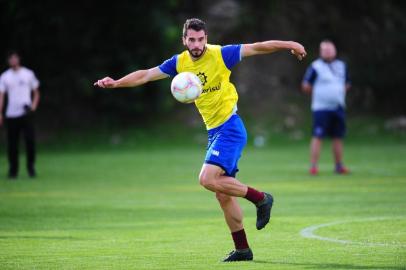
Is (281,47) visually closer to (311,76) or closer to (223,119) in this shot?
(223,119)

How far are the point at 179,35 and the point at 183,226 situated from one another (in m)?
18.5

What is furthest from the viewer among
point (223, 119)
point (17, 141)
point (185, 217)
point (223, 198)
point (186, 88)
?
point (17, 141)

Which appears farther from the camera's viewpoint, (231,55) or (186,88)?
(231,55)

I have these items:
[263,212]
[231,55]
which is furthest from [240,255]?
[231,55]

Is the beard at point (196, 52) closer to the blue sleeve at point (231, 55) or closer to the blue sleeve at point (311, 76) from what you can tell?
the blue sleeve at point (231, 55)

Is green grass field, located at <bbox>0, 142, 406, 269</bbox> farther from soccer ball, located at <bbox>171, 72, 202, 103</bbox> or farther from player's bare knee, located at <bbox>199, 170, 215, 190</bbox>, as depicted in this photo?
soccer ball, located at <bbox>171, 72, 202, 103</bbox>

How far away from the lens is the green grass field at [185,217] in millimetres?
9031

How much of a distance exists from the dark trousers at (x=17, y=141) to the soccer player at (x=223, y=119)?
10201 millimetres

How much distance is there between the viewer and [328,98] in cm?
1934

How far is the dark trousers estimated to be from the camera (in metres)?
19.4

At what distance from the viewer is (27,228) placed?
11.8m

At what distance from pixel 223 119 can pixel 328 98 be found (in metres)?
10.3

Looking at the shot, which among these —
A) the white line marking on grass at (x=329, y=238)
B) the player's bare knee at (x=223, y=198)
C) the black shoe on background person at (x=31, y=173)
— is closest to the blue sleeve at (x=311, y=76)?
the black shoe on background person at (x=31, y=173)

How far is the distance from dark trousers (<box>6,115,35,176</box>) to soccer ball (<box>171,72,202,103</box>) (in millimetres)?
10883
